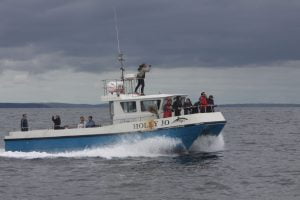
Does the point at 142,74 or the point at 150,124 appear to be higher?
the point at 142,74

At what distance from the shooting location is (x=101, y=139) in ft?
101

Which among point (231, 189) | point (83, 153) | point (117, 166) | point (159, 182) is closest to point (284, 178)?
point (231, 189)

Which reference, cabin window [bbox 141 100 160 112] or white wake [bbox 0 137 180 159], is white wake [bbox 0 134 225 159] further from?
cabin window [bbox 141 100 160 112]

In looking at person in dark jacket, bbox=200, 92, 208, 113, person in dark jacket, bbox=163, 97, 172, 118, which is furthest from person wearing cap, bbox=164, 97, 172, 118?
person in dark jacket, bbox=200, 92, 208, 113

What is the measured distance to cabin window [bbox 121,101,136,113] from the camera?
103 ft

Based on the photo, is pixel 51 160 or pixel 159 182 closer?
Answer: pixel 159 182

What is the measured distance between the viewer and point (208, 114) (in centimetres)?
3020

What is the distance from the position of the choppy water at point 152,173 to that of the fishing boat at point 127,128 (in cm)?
48

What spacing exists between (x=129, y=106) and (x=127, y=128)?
1493mm

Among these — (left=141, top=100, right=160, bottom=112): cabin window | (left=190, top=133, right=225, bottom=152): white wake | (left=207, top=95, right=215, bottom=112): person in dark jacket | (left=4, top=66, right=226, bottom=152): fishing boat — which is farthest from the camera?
(left=190, top=133, right=225, bottom=152): white wake

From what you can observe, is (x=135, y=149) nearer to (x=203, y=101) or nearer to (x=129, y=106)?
(x=129, y=106)

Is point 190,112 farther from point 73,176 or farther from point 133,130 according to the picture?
point 73,176

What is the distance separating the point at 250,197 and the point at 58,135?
1352 centimetres

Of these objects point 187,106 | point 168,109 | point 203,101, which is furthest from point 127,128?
point 203,101
